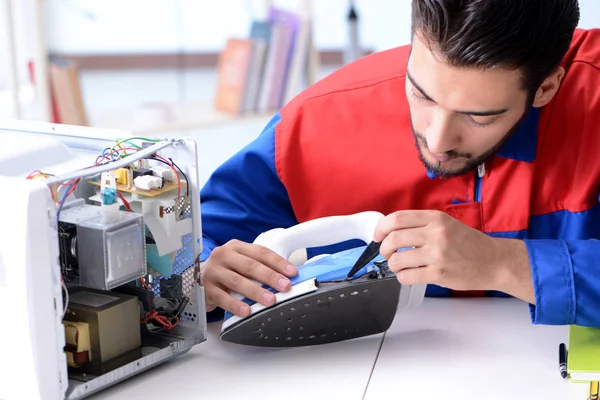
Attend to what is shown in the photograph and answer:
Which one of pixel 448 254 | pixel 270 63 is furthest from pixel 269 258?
pixel 270 63

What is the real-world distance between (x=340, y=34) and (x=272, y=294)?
163 inches

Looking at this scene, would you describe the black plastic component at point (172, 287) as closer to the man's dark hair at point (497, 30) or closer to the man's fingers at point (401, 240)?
the man's fingers at point (401, 240)

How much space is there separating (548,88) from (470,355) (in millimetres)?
468

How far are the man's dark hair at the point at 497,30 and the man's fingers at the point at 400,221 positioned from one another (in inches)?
9.0

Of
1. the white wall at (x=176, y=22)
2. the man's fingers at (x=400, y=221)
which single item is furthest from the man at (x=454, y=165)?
the white wall at (x=176, y=22)

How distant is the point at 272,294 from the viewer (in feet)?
3.88

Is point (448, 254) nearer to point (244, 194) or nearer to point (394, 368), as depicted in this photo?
point (394, 368)

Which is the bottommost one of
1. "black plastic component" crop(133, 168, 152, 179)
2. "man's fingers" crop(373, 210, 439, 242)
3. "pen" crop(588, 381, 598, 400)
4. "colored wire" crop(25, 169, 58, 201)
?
"pen" crop(588, 381, 598, 400)

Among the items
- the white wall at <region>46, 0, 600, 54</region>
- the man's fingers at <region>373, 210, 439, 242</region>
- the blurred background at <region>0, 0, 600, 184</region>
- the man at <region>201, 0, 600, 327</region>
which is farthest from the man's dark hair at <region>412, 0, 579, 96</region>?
the blurred background at <region>0, 0, 600, 184</region>

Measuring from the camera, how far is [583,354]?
115 centimetres

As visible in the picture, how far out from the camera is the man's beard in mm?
1357

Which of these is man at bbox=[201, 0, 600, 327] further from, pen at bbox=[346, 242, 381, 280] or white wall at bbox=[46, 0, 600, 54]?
white wall at bbox=[46, 0, 600, 54]

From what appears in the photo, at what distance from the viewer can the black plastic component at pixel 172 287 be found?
1206 millimetres

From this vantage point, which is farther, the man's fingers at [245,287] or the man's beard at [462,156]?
the man's beard at [462,156]
